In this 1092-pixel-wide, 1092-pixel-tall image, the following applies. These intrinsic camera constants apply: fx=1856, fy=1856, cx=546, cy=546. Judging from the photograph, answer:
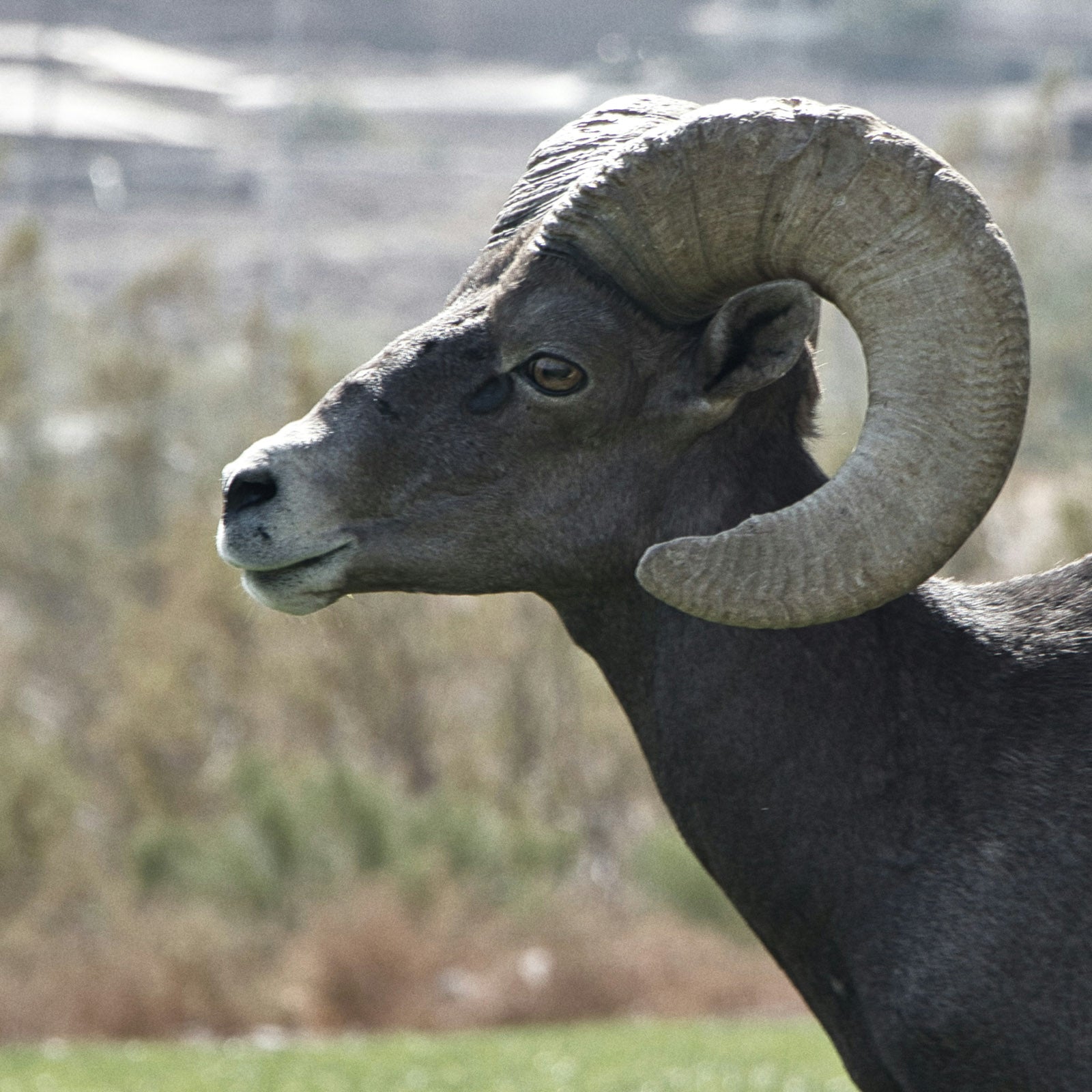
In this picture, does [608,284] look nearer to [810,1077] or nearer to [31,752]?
[810,1077]

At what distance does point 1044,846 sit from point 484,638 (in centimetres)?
1801

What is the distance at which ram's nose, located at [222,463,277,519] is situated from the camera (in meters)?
3.57

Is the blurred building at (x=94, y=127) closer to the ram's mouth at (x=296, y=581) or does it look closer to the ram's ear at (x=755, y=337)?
the ram's mouth at (x=296, y=581)

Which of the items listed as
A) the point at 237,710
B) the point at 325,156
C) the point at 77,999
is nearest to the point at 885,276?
the point at 77,999

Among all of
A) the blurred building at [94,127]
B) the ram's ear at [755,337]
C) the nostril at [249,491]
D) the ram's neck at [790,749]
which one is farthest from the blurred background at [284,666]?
the nostril at [249,491]

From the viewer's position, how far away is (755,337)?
367cm

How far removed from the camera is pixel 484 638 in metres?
21.3

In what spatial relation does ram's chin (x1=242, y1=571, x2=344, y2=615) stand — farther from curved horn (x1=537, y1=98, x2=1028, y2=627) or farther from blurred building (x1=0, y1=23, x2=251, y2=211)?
blurred building (x1=0, y1=23, x2=251, y2=211)

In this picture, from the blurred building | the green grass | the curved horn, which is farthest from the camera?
the blurred building

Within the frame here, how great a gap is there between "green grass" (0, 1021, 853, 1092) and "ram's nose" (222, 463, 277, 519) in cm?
622

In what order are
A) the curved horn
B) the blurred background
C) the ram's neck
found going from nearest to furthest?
the curved horn, the ram's neck, the blurred background

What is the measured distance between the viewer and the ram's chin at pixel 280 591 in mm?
3709

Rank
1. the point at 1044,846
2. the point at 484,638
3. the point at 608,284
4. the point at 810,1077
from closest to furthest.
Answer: the point at 1044,846
the point at 608,284
the point at 810,1077
the point at 484,638

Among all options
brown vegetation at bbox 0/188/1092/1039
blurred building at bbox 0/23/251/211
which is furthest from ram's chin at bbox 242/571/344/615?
blurred building at bbox 0/23/251/211
